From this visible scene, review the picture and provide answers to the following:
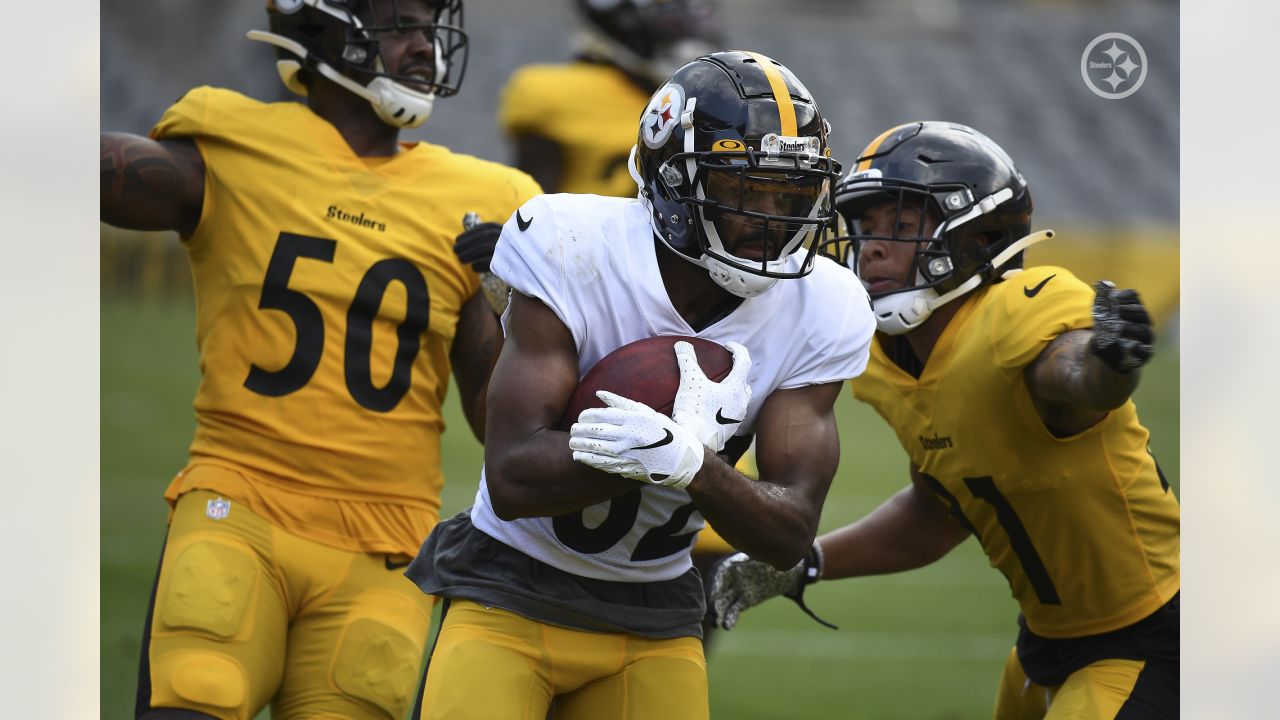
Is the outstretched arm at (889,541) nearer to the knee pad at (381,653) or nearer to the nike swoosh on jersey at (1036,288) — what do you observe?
the nike swoosh on jersey at (1036,288)

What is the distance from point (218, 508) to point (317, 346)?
1.39 ft

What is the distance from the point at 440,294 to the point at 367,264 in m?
0.18

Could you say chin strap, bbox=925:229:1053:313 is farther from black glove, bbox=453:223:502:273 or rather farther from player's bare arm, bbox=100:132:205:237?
player's bare arm, bbox=100:132:205:237

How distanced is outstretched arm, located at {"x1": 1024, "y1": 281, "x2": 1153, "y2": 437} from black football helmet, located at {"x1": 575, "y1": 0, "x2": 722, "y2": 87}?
11.9ft

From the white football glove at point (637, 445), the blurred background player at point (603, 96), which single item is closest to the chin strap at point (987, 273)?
the white football glove at point (637, 445)

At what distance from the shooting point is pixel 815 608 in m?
7.09

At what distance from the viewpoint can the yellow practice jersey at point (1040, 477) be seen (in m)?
3.13

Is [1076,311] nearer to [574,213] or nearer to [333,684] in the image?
[574,213]

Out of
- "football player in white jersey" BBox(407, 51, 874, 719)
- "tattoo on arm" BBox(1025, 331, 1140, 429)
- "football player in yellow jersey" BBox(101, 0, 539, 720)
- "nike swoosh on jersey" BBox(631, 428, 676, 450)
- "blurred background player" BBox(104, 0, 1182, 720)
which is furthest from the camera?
"blurred background player" BBox(104, 0, 1182, 720)

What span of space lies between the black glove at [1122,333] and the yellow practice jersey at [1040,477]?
314 millimetres

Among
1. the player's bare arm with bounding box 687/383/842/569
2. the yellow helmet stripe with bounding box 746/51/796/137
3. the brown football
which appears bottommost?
the player's bare arm with bounding box 687/383/842/569

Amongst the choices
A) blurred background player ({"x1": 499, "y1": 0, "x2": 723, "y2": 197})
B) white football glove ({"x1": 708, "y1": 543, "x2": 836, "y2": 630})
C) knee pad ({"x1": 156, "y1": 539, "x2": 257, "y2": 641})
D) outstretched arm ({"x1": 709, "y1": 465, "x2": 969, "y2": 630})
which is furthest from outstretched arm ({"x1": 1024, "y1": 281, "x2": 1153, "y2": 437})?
blurred background player ({"x1": 499, "y1": 0, "x2": 723, "y2": 197})

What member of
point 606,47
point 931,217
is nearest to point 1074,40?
point 606,47

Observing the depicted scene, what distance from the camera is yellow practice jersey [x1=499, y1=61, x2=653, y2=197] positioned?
20.9 feet
